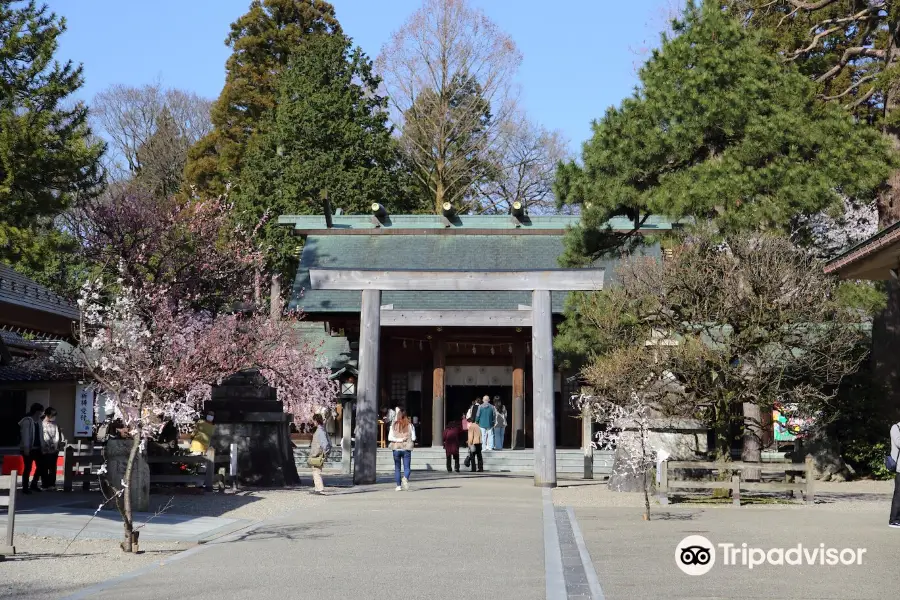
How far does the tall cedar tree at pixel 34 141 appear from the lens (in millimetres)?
23906

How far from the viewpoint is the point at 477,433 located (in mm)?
27375

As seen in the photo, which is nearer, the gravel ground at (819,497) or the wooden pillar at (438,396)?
the gravel ground at (819,497)

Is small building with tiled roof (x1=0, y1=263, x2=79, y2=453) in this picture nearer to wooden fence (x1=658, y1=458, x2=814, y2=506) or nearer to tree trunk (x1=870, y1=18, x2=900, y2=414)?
wooden fence (x1=658, y1=458, x2=814, y2=506)

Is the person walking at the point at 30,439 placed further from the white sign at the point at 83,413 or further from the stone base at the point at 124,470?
the white sign at the point at 83,413

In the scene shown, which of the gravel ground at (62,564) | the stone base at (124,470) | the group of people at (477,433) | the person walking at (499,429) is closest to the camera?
the gravel ground at (62,564)

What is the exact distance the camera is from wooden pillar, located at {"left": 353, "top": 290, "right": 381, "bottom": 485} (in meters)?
22.1

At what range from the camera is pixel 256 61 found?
47125mm

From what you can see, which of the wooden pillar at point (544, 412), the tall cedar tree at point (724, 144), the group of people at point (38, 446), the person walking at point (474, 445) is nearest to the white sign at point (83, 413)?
the person walking at point (474, 445)

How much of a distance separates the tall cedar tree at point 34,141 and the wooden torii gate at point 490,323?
6762 mm

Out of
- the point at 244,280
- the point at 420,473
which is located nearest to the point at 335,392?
the point at 420,473

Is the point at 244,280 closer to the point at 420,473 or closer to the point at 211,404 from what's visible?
the point at 211,404

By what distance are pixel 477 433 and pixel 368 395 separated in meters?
5.84

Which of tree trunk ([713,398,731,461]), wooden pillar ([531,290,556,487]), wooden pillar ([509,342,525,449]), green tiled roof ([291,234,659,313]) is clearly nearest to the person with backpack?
tree trunk ([713,398,731,461])

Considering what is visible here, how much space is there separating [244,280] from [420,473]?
21.5 feet
